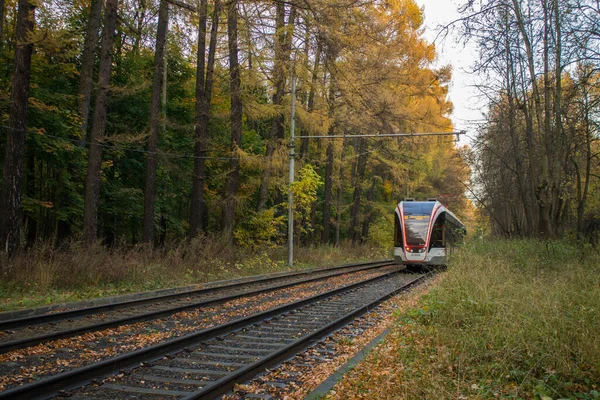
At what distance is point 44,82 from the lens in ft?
63.3

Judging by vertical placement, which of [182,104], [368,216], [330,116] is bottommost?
[368,216]

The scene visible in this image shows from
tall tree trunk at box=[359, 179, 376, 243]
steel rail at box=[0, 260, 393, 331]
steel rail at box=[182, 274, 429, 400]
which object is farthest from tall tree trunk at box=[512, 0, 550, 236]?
tall tree trunk at box=[359, 179, 376, 243]

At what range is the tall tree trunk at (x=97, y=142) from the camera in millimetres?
15336

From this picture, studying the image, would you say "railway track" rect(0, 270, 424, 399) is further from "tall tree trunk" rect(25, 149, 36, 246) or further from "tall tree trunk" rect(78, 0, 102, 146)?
"tall tree trunk" rect(25, 149, 36, 246)

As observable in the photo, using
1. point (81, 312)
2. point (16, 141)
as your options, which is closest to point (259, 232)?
point (16, 141)

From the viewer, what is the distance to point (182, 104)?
1043 inches

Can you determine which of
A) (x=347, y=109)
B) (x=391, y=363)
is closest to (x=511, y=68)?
(x=347, y=109)

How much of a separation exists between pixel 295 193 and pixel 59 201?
33.4 feet

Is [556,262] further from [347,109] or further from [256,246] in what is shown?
[347,109]

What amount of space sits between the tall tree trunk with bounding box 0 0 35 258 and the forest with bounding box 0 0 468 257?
0.03m

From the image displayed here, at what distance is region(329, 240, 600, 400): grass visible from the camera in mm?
4480

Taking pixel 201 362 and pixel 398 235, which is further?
pixel 398 235

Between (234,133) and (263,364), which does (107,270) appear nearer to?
(263,364)

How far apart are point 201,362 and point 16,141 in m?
9.61
